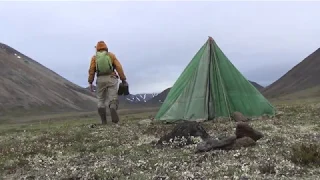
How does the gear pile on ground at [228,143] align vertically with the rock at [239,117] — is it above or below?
below

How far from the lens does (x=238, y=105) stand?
23641mm

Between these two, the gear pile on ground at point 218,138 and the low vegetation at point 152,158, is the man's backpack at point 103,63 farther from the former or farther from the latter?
the gear pile on ground at point 218,138

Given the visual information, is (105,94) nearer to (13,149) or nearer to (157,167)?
(13,149)

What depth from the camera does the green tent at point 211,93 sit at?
76.2ft

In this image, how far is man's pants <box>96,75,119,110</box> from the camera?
22.5 meters

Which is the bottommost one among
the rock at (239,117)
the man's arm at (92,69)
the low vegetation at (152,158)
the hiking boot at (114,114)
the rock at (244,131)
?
the low vegetation at (152,158)

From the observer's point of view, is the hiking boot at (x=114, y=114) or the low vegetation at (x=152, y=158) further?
the hiking boot at (x=114, y=114)

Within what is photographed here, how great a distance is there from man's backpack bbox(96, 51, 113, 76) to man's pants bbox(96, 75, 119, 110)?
1.00 ft

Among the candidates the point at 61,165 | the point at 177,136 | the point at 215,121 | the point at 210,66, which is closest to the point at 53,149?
the point at 61,165

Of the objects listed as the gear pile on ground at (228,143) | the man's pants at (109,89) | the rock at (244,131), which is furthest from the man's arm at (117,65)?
the gear pile on ground at (228,143)

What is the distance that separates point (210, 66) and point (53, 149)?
36.1 feet

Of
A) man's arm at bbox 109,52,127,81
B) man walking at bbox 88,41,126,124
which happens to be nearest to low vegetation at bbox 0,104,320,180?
man walking at bbox 88,41,126,124

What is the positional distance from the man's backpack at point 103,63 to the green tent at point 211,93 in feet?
12.4

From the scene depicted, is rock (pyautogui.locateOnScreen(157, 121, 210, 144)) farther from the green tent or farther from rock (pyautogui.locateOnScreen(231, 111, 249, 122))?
the green tent
